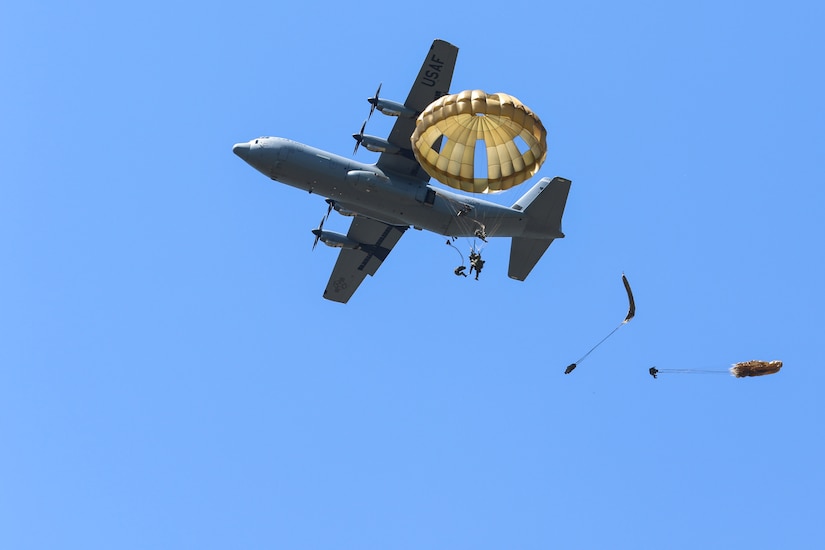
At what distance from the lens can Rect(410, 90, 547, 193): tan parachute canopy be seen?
1331 inches

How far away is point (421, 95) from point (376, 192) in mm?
4586

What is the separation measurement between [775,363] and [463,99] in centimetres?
1348

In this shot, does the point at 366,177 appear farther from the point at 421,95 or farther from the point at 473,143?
the point at 473,143

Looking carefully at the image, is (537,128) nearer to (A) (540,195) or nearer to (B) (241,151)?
(A) (540,195)

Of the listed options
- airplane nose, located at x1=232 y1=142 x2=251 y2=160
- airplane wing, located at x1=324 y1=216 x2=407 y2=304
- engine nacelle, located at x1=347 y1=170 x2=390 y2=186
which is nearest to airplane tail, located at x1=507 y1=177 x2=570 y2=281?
airplane wing, located at x1=324 y1=216 x2=407 y2=304

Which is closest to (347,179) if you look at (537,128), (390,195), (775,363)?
(390,195)

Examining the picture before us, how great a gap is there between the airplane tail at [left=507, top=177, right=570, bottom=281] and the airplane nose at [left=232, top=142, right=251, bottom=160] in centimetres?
1207

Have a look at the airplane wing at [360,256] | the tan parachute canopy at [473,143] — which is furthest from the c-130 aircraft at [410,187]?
the tan parachute canopy at [473,143]

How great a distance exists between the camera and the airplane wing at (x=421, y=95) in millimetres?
41875

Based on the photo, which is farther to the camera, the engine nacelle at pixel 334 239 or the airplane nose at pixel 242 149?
the engine nacelle at pixel 334 239

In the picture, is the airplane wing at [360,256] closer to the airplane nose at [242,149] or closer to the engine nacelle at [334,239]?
the engine nacelle at [334,239]

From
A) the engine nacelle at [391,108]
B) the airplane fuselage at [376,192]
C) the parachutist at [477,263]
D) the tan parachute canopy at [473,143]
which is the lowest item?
the parachutist at [477,263]

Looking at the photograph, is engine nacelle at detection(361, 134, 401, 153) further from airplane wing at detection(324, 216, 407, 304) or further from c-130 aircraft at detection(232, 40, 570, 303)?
airplane wing at detection(324, 216, 407, 304)

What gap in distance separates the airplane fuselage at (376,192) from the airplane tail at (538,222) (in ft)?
1.75
